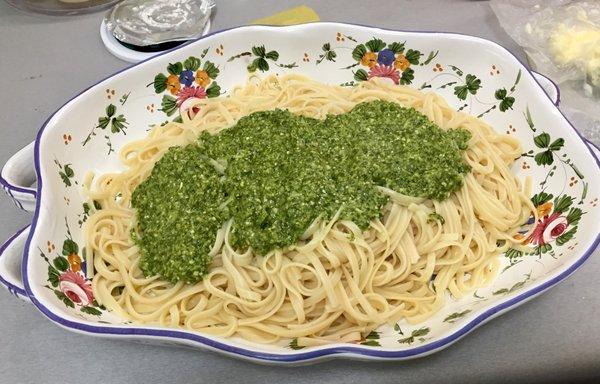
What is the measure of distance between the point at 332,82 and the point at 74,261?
45.1 inches

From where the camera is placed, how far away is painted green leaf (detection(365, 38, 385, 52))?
1.97 meters

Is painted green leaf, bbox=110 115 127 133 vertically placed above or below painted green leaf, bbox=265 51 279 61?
below

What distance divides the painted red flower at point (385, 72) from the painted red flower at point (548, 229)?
75 centimetres

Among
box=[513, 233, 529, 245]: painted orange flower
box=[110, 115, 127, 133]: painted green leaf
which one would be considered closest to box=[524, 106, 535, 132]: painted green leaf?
box=[513, 233, 529, 245]: painted orange flower

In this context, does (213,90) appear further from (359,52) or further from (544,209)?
(544,209)

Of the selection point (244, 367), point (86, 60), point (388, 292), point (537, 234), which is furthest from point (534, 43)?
point (86, 60)

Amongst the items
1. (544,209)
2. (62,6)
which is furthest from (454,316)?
(62,6)

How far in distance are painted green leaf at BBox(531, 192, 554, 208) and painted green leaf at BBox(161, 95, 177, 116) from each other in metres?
1.31

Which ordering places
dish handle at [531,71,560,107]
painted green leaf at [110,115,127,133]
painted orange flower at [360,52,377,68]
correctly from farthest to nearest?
painted orange flower at [360,52,377,68], painted green leaf at [110,115,127,133], dish handle at [531,71,560,107]

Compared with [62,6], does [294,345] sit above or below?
below

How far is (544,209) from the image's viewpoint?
Answer: 5.42 feet

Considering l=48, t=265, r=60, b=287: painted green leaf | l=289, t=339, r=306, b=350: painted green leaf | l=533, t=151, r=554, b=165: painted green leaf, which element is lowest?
l=289, t=339, r=306, b=350: painted green leaf

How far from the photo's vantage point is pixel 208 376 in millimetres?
1478

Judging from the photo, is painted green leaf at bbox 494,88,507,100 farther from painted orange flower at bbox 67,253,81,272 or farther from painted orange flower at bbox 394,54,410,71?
painted orange flower at bbox 67,253,81,272
